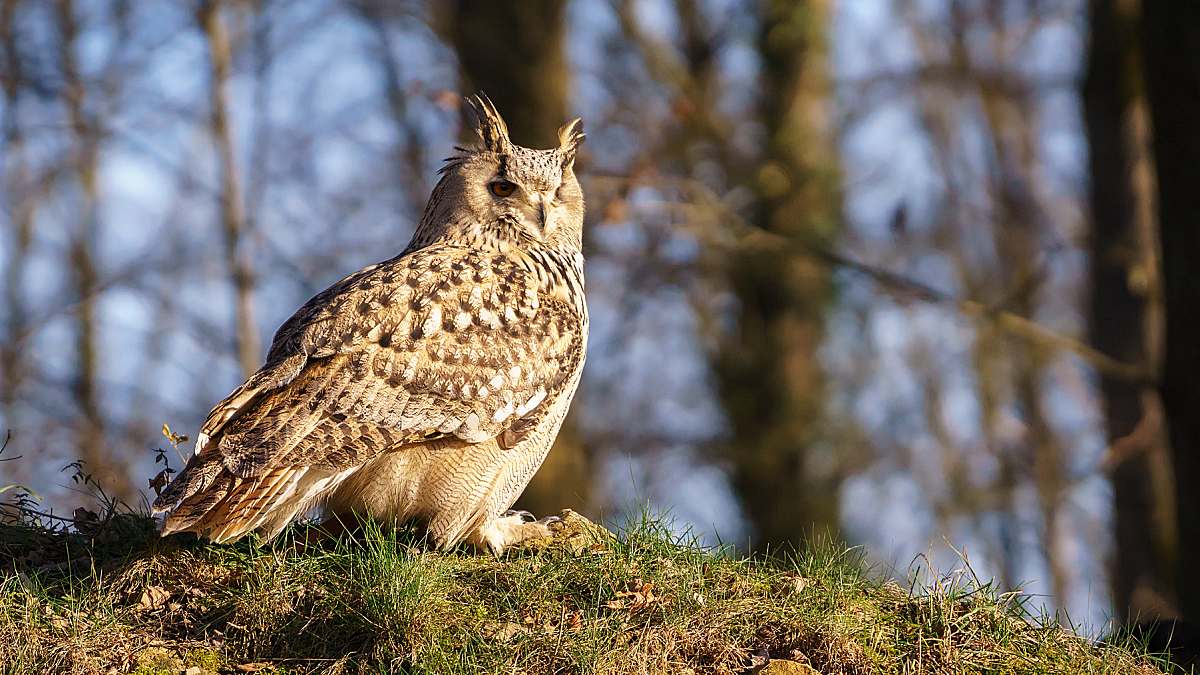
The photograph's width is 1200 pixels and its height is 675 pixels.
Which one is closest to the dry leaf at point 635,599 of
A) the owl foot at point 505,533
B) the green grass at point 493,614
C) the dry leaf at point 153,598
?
the green grass at point 493,614

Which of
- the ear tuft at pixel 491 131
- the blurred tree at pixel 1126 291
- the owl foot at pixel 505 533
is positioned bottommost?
the owl foot at pixel 505 533

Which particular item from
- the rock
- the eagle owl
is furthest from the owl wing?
the rock

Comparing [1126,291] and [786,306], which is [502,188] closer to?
[786,306]

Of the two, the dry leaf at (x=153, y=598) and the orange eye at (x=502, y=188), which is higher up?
the orange eye at (x=502, y=188)

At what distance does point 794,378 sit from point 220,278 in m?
7.17

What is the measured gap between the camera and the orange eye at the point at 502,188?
5.25m

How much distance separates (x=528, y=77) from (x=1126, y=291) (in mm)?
5514

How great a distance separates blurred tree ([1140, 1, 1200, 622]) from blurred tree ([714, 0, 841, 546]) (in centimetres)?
458

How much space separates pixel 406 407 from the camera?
4246 millimetres

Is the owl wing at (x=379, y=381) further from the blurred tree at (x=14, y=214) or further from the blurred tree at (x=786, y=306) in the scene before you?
the blurred tree at (x=14, y=214)

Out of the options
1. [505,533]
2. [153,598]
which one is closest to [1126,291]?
[505,533]

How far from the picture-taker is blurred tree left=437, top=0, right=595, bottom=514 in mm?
9172

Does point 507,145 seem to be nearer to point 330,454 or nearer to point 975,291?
point 330,454

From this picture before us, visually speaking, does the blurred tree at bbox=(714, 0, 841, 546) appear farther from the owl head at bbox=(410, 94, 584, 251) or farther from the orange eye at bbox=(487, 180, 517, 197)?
the orange eye at bbox=(487, 180, 517, 197)
